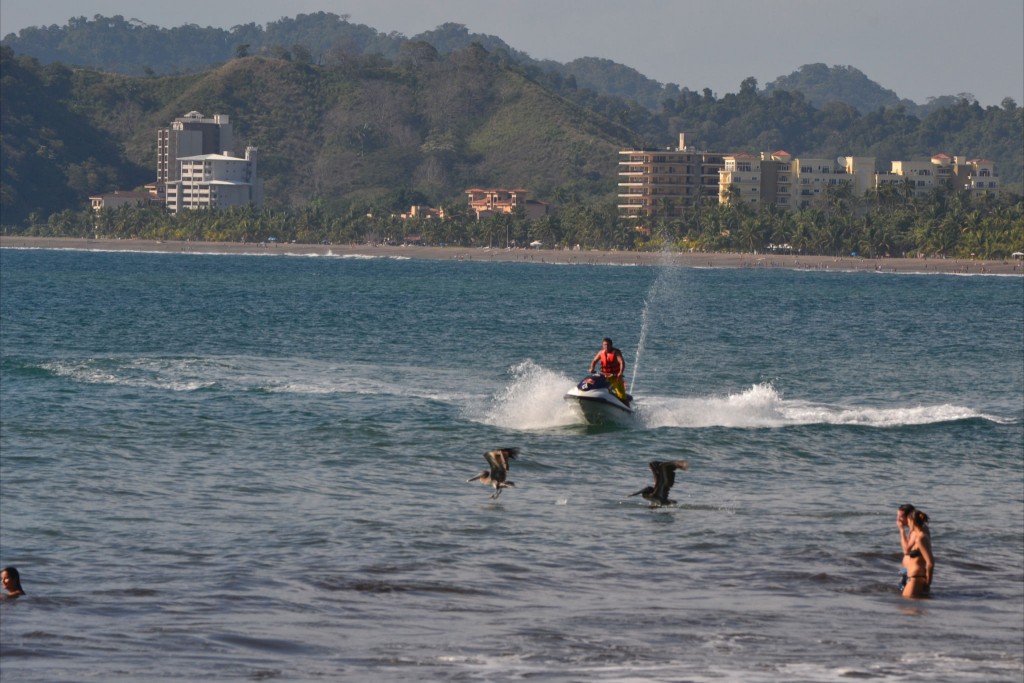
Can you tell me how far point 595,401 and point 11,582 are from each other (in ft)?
59.6

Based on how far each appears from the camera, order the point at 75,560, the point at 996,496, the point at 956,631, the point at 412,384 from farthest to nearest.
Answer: the point at 412,384 < the point at 996,496 < the point at 75,560 < the point at 956,631

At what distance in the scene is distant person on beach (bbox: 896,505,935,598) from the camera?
19.1m

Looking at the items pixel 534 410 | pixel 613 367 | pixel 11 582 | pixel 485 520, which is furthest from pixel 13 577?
pixel 534 410

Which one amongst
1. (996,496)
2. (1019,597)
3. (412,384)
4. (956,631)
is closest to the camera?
(956,631)

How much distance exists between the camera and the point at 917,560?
19.2m

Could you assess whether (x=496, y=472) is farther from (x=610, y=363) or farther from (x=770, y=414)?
(x=770, y=414)

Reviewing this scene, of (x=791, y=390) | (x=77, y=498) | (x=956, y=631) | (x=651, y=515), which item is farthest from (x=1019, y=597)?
(x=791, y=390)

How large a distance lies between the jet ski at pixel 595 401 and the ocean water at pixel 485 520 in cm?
37

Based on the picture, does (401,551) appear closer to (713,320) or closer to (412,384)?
(412,384)

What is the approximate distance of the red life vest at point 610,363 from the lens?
114 ft

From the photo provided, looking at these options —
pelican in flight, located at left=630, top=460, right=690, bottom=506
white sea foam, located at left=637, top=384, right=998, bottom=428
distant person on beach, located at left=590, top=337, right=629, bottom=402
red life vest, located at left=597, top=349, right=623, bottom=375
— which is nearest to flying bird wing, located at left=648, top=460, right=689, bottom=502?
pelican in flight, located at left=630, top=460, right=690, bottom=506

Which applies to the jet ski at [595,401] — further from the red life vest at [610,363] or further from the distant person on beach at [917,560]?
the distant person on beach at [917,560]

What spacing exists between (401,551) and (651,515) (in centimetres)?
483

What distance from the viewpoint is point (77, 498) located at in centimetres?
2600
